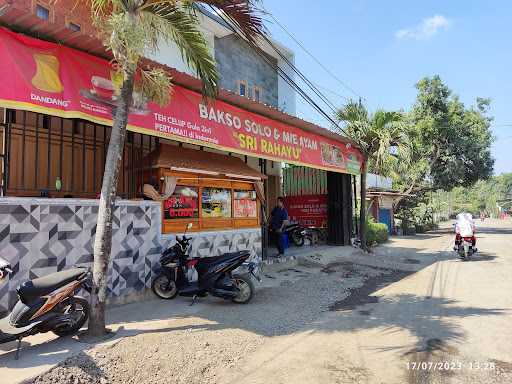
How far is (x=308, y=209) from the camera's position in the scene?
1611 cm

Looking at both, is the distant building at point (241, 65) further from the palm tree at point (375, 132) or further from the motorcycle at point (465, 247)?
the motorcycle at point (465, 247)

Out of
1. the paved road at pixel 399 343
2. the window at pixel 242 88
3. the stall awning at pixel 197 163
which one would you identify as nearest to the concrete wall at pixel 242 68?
the window at pixel 242 88

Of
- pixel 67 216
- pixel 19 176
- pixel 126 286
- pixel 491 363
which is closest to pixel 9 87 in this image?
pixel 67 216

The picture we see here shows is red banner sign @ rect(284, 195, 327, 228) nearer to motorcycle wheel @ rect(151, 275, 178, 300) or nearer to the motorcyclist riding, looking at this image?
the motorcyclist riding

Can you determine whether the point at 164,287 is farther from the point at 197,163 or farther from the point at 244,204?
the point at 244,204

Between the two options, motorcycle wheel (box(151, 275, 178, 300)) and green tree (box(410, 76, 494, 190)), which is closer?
motorcycle wheel (box(151, 275, 178, 300))

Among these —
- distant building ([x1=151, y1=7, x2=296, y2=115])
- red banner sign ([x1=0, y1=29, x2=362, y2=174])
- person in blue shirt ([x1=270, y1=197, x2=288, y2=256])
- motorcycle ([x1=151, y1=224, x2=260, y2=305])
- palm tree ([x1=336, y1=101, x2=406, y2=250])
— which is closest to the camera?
red banner sign ([x1=0, y1=29, x2=362, y2=174])

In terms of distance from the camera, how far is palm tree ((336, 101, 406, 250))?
13.8 m

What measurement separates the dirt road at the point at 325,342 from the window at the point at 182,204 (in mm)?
2100

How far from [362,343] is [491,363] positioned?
1415 mm

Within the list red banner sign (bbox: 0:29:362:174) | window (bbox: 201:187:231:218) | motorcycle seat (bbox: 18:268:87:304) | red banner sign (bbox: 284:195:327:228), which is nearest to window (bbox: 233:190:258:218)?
window (bbox: 201:187:231:218)

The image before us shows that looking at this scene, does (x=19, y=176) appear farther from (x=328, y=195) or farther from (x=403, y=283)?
(x=328, y=195)

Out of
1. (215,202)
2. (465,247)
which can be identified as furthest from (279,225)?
(465,247)
